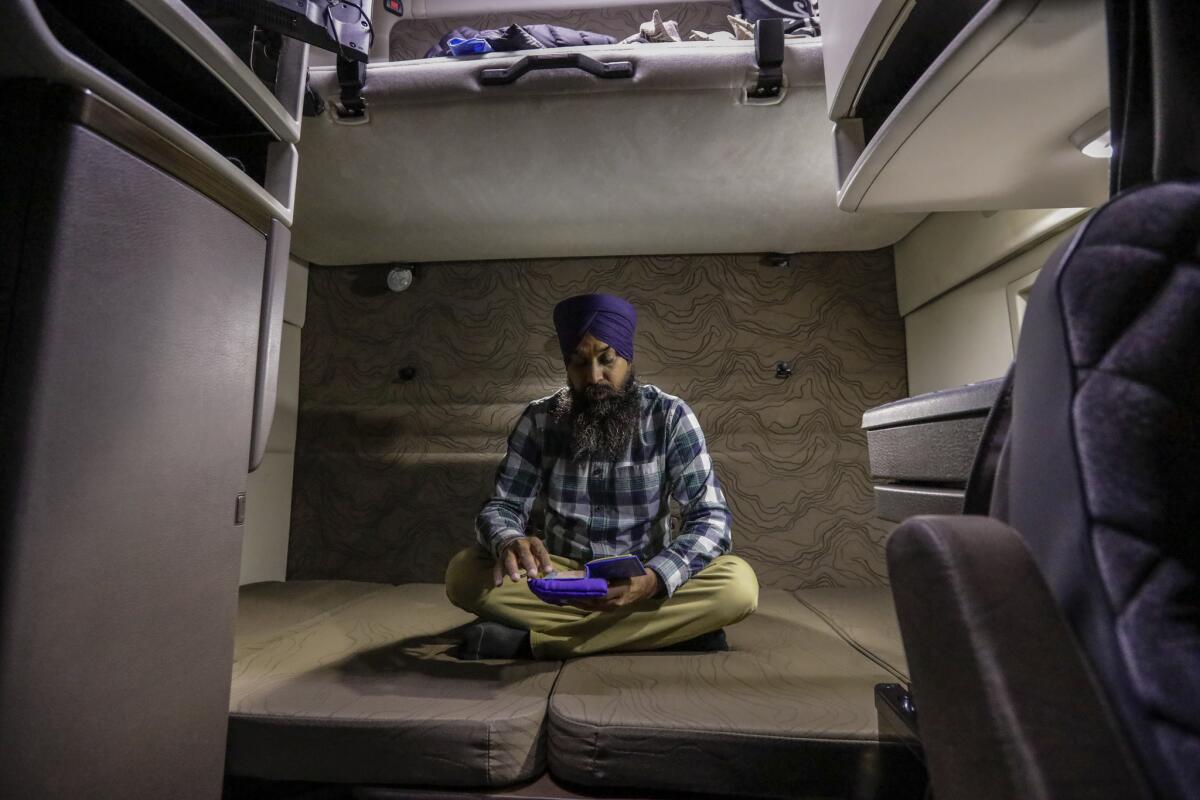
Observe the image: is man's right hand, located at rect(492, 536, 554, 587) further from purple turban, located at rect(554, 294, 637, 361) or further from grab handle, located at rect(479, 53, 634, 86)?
grab handle, located at rect(479, 53, 634, 86)

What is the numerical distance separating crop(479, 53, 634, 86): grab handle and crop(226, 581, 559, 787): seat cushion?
1.19 meters

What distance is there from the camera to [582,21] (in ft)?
6.16

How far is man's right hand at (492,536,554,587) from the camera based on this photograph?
3.34 feet

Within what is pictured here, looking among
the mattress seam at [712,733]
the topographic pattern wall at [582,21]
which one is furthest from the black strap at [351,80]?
the mattress seam at [712,733]

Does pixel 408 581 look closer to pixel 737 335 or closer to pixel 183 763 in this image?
pixel 183 763

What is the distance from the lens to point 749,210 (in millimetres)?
1674

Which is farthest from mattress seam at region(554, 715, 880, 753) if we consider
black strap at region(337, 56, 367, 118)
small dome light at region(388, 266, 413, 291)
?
small dome light at region(388, 266, 413, 291)

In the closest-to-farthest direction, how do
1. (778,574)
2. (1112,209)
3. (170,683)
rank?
(1112,209), (170,683), (778,574)

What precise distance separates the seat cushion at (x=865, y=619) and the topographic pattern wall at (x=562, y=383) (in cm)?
17

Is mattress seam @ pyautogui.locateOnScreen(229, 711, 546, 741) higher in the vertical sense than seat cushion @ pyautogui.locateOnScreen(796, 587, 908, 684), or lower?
higher

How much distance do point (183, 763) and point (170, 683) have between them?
0.12 meters

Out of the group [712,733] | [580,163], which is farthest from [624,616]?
[580,163]

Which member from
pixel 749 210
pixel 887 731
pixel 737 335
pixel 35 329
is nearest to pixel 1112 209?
pixel 887 731

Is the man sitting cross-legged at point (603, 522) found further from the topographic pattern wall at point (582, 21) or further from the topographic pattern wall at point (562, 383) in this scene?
the topographic pattern wall at point (582, 21)
